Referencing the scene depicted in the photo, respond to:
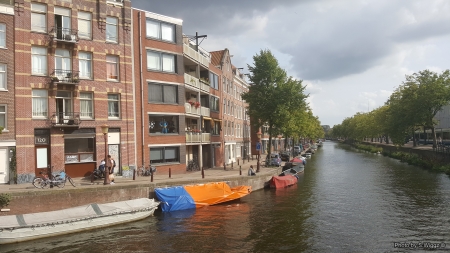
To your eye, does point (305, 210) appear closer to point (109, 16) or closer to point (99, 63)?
point (99, 63)

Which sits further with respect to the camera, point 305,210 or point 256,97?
point 256,97

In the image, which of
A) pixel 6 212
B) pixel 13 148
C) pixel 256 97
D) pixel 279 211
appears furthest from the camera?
pixel 256 97

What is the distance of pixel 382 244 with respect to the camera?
16.6 meters

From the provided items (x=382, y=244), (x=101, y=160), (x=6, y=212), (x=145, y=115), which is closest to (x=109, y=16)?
(x=145, y=115)

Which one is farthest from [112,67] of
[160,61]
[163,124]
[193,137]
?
[193,137]

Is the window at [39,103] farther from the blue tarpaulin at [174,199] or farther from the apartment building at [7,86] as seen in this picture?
the blue tarpaulin at [174,199]

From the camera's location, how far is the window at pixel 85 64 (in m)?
28.5

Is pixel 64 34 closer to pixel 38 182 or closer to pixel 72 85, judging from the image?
pixel 72 85

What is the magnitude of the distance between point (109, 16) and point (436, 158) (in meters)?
44.5

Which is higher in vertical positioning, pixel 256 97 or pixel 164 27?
pixel 164 27

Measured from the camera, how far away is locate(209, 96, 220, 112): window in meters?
43.7

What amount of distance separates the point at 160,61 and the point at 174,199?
1455 centimetres

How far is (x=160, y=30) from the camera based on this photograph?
33.1 metres

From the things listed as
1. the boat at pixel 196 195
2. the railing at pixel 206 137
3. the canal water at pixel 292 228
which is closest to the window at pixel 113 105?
Answer: the boat at pixel 196 195
